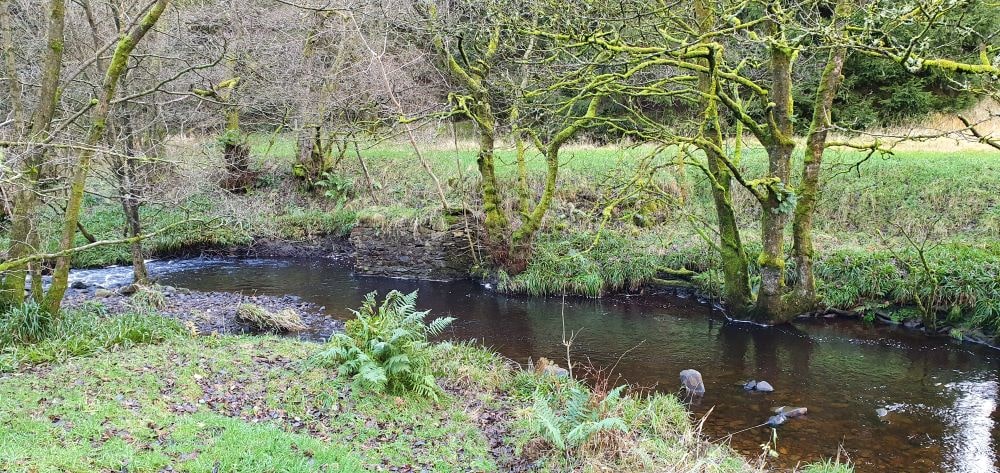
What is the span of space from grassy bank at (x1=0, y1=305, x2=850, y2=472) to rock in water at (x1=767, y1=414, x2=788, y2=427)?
1.39 m

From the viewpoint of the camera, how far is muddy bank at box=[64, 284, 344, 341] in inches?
483

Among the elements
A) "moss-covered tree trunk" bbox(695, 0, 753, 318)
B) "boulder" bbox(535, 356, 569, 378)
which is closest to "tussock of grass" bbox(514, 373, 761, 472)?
"boulder" bbox(535, 356, 569, 378)

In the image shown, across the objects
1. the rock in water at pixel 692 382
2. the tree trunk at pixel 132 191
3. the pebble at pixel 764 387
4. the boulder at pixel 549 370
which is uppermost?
the tree trunk at pixel 132 191

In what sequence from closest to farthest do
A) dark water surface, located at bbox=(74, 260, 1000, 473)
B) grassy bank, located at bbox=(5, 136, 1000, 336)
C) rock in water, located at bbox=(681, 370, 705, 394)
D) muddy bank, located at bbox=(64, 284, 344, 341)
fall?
dark water surface, located at bbox=(74, 260, 1000, 473), rock in water, located at bbox=(681, 370, 705, 394), muddy bank, located at bbox=(64, 284, 344, 341), grassy bank, located at bbox=(5, 136, 1000, 336)

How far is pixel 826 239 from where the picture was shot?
52.7 ft

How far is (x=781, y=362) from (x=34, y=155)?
1216 cm

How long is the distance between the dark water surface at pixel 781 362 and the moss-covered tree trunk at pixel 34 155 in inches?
246

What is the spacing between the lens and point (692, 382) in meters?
10.0

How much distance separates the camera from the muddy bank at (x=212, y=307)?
12.3 m

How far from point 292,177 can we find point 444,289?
31.0 feet

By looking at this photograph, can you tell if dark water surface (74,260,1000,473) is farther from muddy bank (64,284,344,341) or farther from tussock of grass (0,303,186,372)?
tussock of grass (0,303,186,372)

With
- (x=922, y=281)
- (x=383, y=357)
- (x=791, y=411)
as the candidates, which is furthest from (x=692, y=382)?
(x=922, y=281)

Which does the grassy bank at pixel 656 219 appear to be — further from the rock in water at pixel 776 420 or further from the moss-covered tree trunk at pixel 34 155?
the rock in water at pixel 776 420

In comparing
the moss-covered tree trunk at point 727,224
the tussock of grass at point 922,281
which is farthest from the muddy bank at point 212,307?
the tussock of grass at point 922,281
